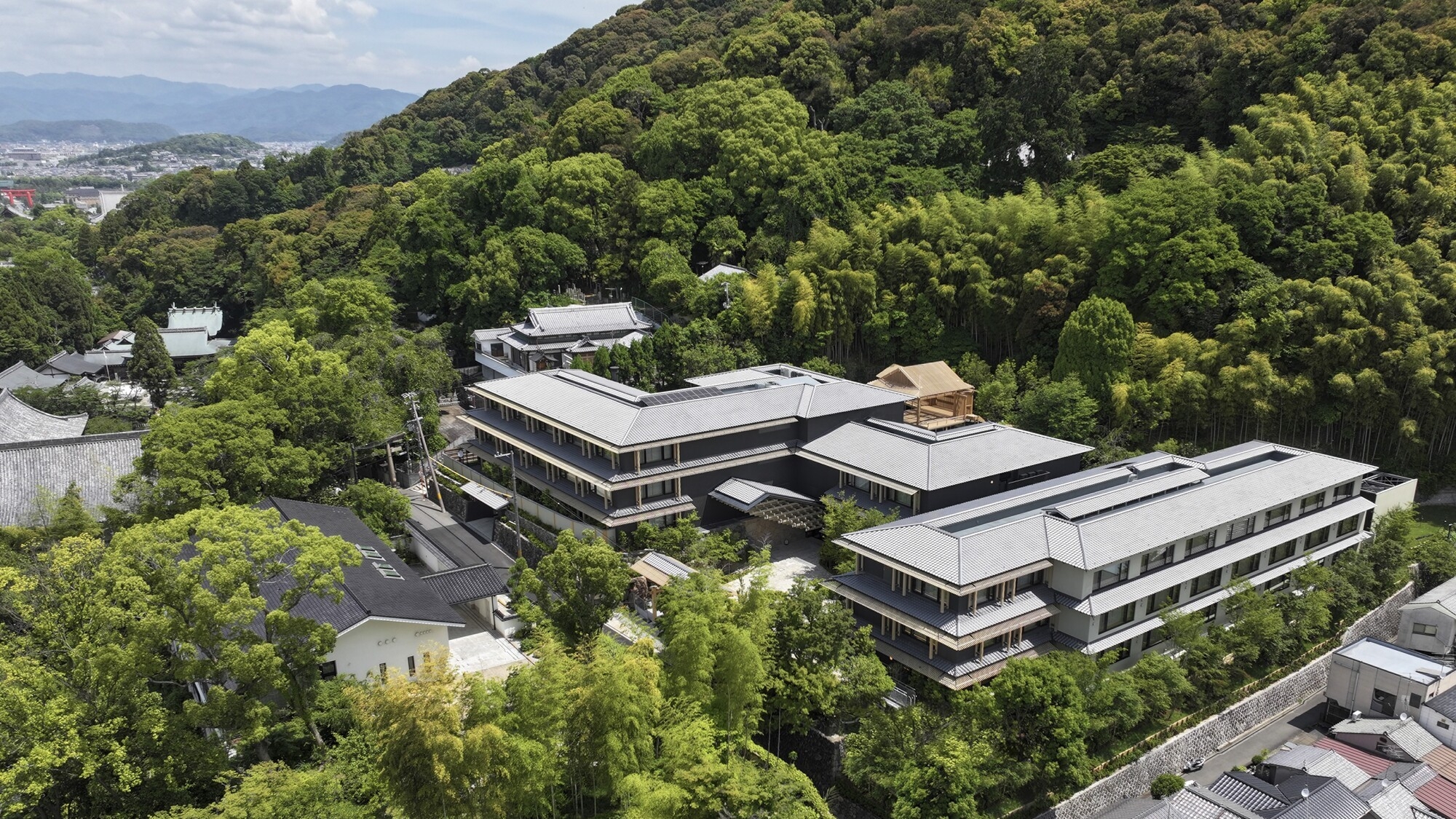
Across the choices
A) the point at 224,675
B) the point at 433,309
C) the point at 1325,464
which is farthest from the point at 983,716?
the point at 433,309

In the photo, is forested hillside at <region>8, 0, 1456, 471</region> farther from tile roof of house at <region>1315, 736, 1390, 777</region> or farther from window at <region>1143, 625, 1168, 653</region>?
tile roof of house at <region>1315, 736, 1390, 777</region>

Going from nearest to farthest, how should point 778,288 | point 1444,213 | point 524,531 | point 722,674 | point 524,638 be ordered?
point 722,674, point 524,638, point 524,531, point 1444,213, point 778,288

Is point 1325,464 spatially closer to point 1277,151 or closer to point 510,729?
point 1277,151

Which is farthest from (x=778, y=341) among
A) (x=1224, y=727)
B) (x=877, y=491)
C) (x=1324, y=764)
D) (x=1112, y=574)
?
(x=1324, y=764)

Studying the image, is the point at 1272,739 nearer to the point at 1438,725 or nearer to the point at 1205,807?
the point at 1438,725

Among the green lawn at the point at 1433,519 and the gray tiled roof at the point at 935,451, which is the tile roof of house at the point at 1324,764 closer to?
the gray tiled roof at the point at 935,451

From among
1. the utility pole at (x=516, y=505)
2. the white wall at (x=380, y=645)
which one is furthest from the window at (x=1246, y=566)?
the utility pole at (x=516, y=505)
